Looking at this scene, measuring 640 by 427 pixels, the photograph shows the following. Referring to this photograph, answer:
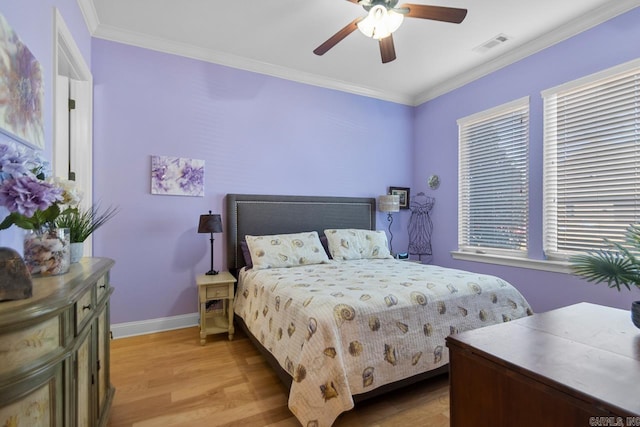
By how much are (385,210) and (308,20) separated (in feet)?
7.84

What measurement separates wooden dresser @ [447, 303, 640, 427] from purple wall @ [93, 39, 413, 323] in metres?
2.72

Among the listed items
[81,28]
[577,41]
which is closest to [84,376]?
[81,28]

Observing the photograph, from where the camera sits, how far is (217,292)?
2779 mm

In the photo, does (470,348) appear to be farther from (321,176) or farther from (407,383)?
(321,176)

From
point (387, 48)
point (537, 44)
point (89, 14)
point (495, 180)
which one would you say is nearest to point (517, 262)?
point (495, 180)

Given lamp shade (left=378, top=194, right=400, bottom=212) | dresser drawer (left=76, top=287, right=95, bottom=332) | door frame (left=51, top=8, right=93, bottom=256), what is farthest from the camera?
lamp shade (left=378, top=194, right=400, bottom=212)

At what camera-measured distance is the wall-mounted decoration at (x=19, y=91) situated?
4.00ft

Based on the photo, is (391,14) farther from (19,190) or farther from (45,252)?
(45,252)

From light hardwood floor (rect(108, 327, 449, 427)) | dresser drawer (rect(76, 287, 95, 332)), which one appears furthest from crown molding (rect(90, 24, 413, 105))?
light hardwood floor (rect(108, 327, 449, 427))

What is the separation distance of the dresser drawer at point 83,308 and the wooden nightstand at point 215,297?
140 centimetres

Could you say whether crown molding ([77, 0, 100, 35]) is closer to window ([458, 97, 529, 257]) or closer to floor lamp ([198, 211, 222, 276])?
floor lamp ([198, 211, 222, 276])

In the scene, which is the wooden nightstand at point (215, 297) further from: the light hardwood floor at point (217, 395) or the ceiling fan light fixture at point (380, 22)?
the ceiling fan light fixture at point (380, 22)

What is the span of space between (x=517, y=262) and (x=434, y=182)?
1.51 m

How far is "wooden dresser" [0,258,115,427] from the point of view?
764mm
